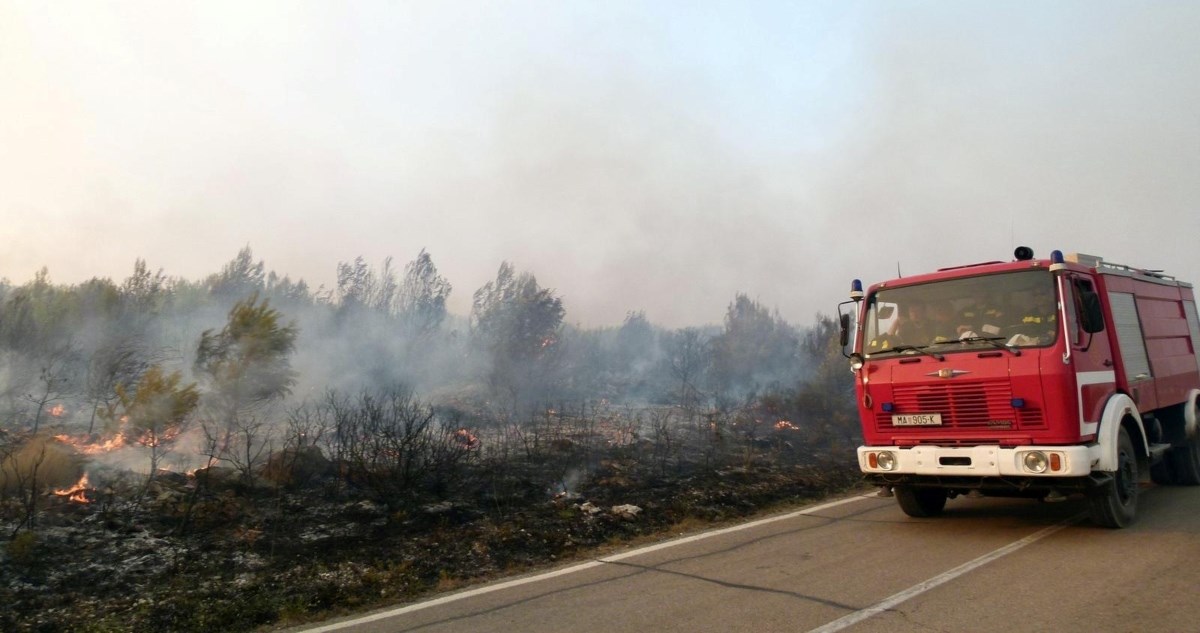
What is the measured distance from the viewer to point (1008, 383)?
6.43 metres

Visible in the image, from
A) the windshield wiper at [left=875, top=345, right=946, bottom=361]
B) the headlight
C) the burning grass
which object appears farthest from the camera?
the windshield wiper at [left=875, top=345, right=946, bottom=361]

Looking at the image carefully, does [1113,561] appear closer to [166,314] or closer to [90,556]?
[90,556]

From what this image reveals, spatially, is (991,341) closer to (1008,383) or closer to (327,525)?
(1008,383)

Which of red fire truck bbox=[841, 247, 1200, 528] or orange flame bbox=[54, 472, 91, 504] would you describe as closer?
red fire truck bbox=[841, 247, 1200, 528]

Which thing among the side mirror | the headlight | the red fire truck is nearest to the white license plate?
the red fire truck

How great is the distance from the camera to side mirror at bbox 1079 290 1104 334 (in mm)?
6680

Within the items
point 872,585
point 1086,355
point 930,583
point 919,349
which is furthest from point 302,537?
point 1086,355

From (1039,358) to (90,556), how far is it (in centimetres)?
915

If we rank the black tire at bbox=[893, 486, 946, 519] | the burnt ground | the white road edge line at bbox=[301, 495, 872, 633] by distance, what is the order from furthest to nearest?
the black tire at bbox=[893, 486, 946, 519]
the burnt ground
the white road edge line at bbox=[301, 495, 872, 633]

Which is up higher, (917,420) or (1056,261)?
(1056,261)

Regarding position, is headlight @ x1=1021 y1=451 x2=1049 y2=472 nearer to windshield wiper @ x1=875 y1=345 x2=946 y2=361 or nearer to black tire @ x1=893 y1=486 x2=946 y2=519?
windshield wiper @ x1=875 y1=345 x2=946 y2=361

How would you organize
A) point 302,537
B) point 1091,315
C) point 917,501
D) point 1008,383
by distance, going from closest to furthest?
point 1008,383 < point 1091,315 < point 302,537 < point 917,501

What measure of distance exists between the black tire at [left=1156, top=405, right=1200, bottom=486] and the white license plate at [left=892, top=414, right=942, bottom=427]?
5240 mm

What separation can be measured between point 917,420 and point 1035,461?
1072 mm
